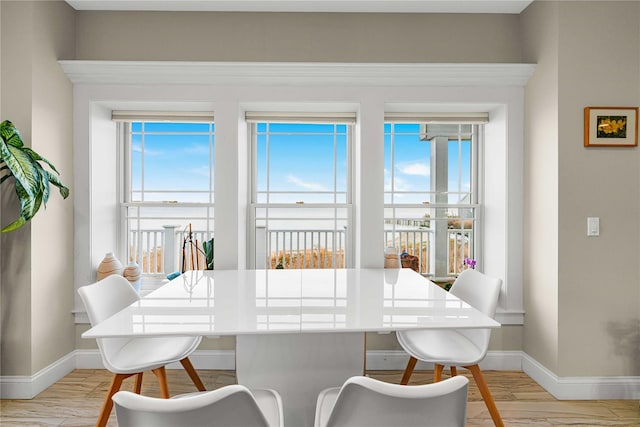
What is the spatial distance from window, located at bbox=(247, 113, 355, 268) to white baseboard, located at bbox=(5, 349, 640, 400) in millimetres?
795

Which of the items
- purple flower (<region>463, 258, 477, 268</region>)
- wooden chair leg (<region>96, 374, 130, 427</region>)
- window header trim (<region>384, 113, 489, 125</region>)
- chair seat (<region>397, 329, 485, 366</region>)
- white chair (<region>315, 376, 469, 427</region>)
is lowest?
wooden chair leg (<region>96, 374, 130, 427</region>)

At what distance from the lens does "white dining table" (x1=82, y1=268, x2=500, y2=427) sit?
1460mm

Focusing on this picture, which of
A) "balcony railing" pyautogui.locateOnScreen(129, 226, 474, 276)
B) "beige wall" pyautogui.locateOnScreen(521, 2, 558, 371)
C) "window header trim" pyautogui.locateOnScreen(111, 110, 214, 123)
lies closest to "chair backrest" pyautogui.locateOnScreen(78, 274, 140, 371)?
"balcony railing" pyautogui.locateOnScreen(129, 226, 474, 276)

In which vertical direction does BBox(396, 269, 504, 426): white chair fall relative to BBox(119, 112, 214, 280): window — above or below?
below

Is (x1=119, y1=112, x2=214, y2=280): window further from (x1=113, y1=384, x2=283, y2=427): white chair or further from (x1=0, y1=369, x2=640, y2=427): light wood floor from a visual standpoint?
(x1=113, y1=384, x2=283, y2=427): white chair

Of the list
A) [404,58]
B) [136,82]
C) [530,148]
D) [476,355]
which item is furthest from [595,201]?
[136,82]

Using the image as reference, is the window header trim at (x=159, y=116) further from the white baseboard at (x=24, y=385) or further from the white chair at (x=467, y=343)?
the white chair at (x=467, y=343)

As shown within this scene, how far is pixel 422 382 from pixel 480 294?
878mm

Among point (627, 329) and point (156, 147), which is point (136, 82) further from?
point (627, 329)

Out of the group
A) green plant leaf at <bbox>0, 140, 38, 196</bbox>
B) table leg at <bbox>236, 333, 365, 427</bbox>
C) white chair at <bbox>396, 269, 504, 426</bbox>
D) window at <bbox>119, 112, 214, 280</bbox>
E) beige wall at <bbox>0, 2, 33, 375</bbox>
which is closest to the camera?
table leg at <bbox>236, 333, 365, 427</bbox>

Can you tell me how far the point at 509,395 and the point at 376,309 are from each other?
1.46 meters

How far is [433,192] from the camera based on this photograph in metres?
3.22

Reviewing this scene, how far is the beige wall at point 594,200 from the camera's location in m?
2.44

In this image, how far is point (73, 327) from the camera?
9.28 feet
